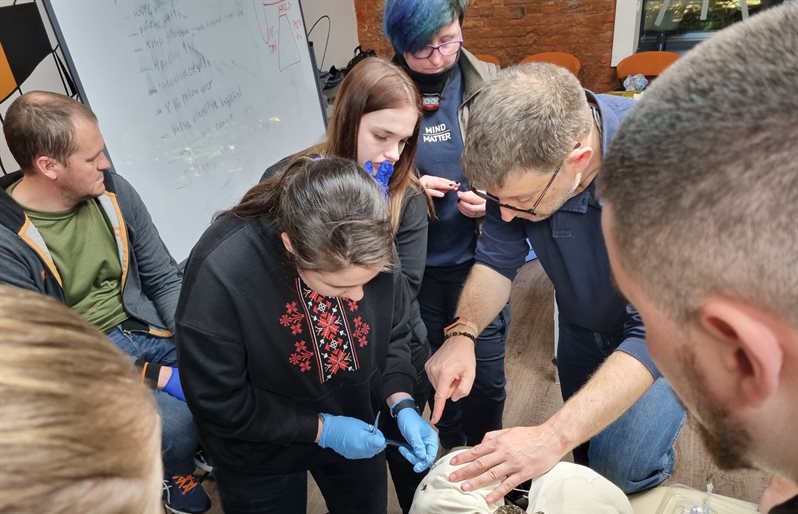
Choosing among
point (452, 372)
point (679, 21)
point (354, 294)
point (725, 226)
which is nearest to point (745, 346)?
point (725, 226)

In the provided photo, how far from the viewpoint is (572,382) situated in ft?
6.35

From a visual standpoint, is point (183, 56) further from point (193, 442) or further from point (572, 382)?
point (572, 382)

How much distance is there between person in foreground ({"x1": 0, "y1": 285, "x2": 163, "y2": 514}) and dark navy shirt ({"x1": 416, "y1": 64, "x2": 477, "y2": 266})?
1.55 metres

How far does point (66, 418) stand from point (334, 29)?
4890 millimetres

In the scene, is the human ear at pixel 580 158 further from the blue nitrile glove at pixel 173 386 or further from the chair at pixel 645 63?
the chair at pixel 645 63

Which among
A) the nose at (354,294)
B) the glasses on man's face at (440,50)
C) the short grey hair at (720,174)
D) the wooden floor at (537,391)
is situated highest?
the short grey hair at (720,174)

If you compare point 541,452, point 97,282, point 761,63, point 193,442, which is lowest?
point 193,442

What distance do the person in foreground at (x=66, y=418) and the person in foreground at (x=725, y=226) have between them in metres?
0.54

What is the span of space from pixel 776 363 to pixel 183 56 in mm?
2538

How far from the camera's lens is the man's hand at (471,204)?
1915 mm

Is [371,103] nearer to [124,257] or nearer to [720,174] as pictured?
[124,257]

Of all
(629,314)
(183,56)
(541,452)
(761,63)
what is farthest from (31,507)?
(183,56)

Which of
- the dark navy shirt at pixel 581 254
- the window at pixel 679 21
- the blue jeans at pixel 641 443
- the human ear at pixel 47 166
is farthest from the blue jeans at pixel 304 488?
the window at pixel 679 21

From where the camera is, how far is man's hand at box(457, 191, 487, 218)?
6.28 feet
